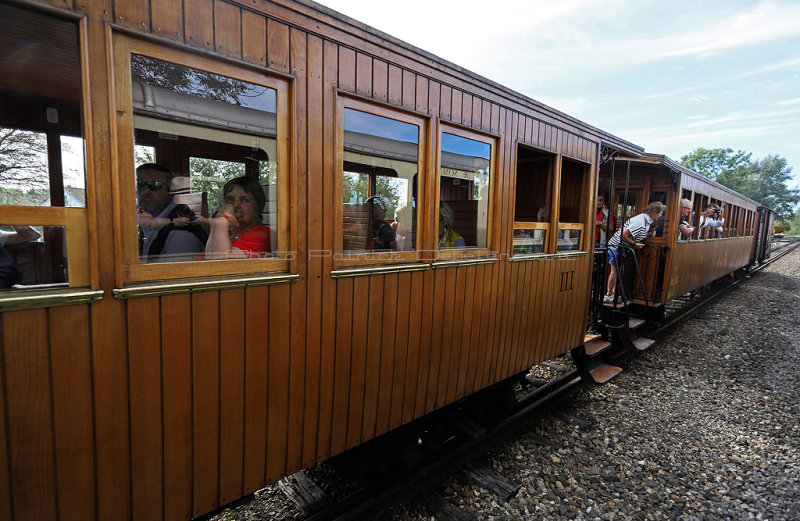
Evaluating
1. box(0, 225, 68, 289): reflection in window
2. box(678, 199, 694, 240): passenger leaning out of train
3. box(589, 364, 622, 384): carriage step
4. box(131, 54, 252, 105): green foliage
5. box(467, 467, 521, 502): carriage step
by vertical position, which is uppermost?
box(131, 54, 252, 105): green foliage

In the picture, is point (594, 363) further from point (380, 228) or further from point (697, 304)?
point (697, 304)

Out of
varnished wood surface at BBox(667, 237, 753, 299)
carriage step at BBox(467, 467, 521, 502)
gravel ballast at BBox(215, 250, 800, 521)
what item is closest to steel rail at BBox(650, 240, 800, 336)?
varnished wood surface at BBox(667, 237, 753, 299)

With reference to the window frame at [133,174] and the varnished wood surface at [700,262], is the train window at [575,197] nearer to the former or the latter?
the window frame at [133,174]

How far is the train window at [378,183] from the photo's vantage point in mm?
2207

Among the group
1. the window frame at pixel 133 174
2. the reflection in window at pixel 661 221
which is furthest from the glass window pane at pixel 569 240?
the reflection in window at pixel 661 221

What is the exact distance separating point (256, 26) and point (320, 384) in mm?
1772

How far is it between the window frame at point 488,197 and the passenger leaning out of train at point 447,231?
54 mm

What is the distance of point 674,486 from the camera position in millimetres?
3131

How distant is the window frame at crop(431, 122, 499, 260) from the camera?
102 inches

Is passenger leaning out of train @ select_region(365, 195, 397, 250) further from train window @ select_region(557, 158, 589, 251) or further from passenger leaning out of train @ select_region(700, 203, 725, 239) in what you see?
passenger leaning out of train @ select_region(700, 203, 725, 239)

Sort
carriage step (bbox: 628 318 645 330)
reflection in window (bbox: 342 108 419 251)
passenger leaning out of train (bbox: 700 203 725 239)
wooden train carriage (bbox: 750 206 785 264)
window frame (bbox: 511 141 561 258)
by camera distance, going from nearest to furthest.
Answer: reflection in window (bbox: 342 108 419 251) < window frame (bbox: 511 141 561 258) < carriage step (bbox: 628 318 645 330) < passenger leaning out of train (bbox: 700 203 725 239) < wooden train carriage (bbox: 750 206 785 264)

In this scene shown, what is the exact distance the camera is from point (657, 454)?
140 inches

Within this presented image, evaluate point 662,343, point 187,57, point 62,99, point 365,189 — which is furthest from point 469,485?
point 662,343

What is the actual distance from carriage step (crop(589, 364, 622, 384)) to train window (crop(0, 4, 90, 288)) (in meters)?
4.82
